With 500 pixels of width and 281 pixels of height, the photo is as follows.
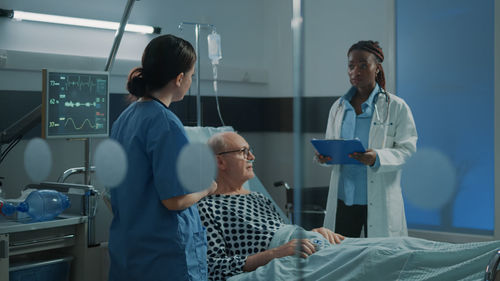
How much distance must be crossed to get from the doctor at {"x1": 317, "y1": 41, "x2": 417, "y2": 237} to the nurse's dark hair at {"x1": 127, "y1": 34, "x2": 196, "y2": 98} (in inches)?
40.5

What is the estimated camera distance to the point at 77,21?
238 cm

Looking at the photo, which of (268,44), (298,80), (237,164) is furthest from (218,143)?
(268,44)

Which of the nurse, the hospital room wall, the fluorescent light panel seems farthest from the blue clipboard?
the fluorescent light panel

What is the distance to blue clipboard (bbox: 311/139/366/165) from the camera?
1.97m

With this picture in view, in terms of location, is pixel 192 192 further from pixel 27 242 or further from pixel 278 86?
pixel 278 86

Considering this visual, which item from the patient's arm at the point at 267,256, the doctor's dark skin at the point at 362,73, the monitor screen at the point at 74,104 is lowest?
the patient's arm at the point at 267,256

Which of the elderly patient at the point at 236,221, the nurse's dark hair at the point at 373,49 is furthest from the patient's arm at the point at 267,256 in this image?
the nurse's dark hair at the point at 373,49

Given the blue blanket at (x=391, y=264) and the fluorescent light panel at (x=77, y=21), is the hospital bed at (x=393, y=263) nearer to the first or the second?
A: the blue blanket at (x=391, y=264)

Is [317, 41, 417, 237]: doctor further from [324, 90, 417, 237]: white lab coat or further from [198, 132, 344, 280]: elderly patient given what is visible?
[198, 132, 344, 280]: elderly patient

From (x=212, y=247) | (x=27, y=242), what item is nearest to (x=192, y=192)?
(x=212, y=247)

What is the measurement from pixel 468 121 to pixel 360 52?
108cm

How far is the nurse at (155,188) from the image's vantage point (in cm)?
130

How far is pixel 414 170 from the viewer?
320cm

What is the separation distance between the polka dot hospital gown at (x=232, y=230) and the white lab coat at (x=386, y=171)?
0.47 meters
